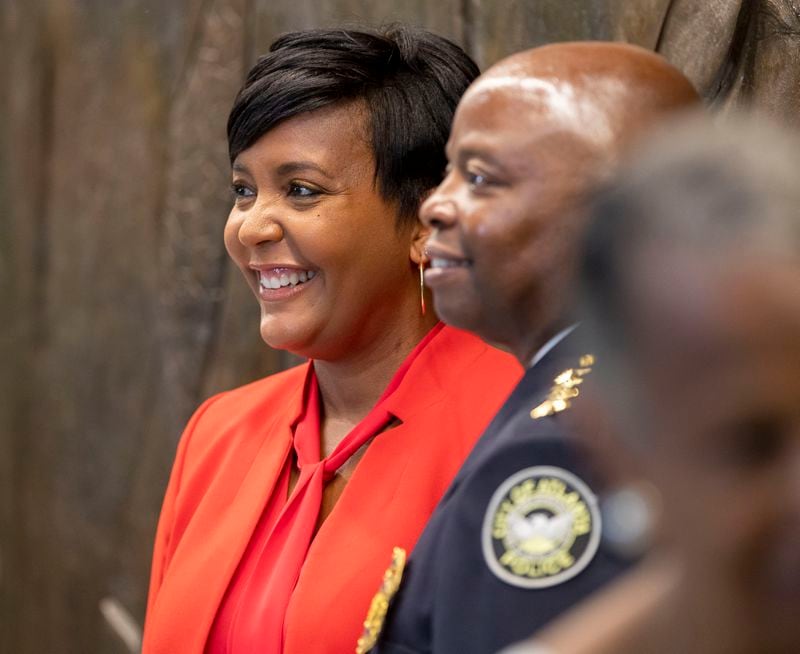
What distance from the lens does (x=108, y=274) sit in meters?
3.33

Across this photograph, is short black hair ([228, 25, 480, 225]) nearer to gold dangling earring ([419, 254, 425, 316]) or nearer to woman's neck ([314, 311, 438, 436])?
gold dangling earring ([419, 254, 425, 316])

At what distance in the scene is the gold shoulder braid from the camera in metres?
1.00

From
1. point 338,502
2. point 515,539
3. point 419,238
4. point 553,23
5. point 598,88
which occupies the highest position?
point 553,23

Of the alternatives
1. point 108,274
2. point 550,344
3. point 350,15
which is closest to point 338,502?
point 550,344

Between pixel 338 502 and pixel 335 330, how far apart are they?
0.25m

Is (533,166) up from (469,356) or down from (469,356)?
up

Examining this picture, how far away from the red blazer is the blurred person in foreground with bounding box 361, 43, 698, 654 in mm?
446

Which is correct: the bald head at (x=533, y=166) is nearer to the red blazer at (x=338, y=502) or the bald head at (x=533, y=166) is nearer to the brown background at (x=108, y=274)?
the red blazer at (x=338, y=502)

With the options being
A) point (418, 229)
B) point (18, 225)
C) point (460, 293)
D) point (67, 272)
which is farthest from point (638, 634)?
point (18, 225)

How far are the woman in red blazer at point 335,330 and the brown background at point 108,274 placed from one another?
2.15ft

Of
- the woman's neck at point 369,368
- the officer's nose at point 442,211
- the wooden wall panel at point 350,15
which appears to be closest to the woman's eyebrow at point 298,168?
the woman's neck at point 369,368

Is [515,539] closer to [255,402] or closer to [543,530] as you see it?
[543,530]

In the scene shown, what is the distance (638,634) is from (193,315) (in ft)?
7.83

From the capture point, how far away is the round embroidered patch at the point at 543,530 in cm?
93
